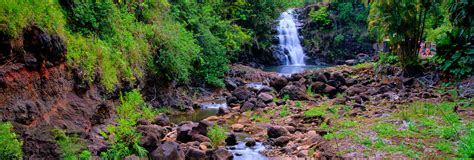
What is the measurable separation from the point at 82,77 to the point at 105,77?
100cm

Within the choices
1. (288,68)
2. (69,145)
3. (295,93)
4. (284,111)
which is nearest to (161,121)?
(284,111)

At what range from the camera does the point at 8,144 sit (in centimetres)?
500

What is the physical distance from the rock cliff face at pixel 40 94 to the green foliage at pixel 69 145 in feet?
0.42

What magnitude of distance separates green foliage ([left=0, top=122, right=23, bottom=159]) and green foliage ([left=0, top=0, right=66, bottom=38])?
154cm

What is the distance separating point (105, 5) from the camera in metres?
10.4

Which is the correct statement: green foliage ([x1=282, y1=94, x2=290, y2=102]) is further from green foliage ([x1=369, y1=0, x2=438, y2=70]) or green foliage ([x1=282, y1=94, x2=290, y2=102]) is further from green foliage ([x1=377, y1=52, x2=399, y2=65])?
green foliage ([x1=377, y1=52, x2=399, y2=65])

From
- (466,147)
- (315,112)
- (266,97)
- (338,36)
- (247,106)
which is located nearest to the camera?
(466,147)

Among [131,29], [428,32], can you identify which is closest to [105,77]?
[131,29]

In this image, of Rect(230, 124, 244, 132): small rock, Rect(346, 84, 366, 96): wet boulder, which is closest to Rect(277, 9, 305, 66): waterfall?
Rect(346, 84, 366, 96): wet boulder

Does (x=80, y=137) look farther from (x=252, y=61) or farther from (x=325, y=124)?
(x=252, y=61)

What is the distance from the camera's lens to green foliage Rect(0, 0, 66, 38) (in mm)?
5988

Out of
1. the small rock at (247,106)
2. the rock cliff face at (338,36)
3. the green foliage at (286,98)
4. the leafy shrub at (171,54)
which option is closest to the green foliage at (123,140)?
the leafy shrub at (171,54)

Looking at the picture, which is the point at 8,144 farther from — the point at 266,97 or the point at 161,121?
the point at 266,97

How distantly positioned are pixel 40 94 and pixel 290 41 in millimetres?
26095
